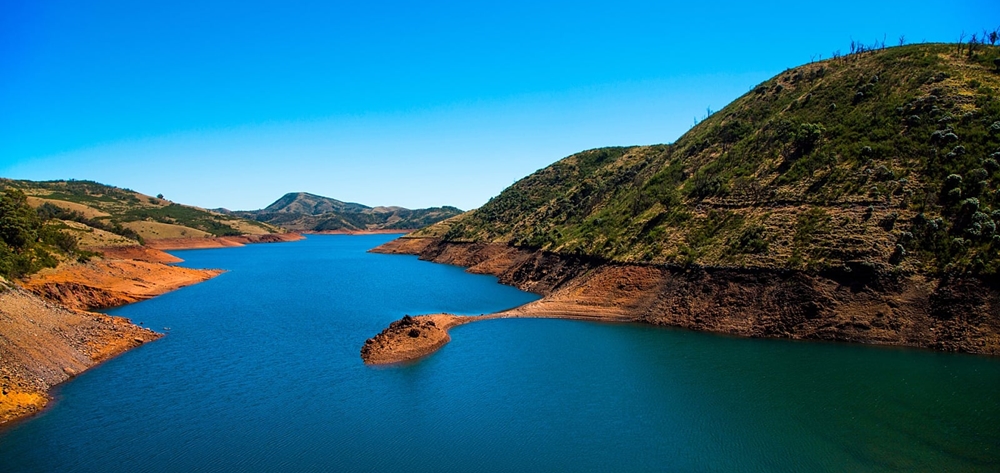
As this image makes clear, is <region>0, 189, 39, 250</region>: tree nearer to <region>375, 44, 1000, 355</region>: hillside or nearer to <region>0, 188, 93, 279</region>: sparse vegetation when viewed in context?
<region>0, 188, 93, 279</region>: sparse vegetation

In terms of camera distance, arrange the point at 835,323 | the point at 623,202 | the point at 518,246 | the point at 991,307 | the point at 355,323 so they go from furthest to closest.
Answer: the point at 518,246, the point at 623,202, the point at 355,323, the point at 835,323, the point at 991,307

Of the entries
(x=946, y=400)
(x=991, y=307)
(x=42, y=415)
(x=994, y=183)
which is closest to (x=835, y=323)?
(x=991, y=307)

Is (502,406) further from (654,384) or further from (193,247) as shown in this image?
(193,247)

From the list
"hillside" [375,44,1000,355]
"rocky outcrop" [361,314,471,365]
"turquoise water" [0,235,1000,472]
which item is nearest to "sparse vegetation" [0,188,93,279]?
"turquoise water" [0,235,1000,472]

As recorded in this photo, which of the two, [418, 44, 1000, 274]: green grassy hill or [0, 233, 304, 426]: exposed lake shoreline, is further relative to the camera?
[418, 44, 1000, 274]: green grassy hill

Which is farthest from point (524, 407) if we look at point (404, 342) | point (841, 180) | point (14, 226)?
point (14, 226)

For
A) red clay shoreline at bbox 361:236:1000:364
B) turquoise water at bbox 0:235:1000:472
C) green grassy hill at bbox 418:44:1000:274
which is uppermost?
green grassy hill at bbox 418:44:1000:274

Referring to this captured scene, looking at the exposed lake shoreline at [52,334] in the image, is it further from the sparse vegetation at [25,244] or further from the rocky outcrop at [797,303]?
→ the rocky outcrop at [797,303]
